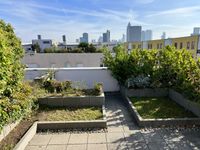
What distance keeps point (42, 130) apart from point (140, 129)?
8.22 feet

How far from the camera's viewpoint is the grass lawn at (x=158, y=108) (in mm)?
5336

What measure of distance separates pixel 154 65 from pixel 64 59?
14101 mm

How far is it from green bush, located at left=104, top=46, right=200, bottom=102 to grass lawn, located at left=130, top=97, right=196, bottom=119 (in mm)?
689

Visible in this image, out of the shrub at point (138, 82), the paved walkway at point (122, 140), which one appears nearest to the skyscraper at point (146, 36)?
the shrub at point (138, 82)

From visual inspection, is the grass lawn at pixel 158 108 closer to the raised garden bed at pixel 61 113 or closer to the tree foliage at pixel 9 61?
the raised garden bed at pixel 61 113

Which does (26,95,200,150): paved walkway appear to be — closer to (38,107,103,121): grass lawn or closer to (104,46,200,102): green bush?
(38,107,103,121): grass lawn

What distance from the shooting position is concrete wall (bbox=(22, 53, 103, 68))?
2011 centimetres

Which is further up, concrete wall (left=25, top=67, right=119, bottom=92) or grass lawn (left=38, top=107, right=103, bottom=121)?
concrete wall (left=25, top=67, right=119, bottom=92)

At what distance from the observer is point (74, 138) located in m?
4.32

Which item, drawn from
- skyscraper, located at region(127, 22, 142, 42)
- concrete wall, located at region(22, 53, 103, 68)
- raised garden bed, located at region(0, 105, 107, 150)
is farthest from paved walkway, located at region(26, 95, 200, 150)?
skyscraper, located at region(127, 22, 142, 42)

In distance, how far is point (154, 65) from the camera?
7621mm

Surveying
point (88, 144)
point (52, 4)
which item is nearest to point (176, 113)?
point (88, 144)

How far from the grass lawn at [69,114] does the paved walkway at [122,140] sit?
605mm

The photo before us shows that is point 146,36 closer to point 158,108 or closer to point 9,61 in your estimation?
point 158,108
